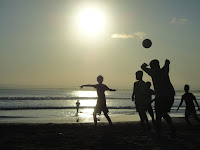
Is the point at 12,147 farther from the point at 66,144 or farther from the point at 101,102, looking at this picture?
the point at 101,102

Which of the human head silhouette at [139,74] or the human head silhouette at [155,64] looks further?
the human head silhouette at [139,74]

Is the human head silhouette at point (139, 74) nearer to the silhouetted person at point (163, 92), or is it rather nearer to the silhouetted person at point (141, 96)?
the silhouetted person at point (141, 96)

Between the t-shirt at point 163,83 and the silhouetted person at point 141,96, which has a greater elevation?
the t-shirt at point 163,83

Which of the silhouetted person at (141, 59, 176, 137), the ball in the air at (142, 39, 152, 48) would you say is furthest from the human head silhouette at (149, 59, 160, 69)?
the ball in the air at (142, 39, 152, 48)

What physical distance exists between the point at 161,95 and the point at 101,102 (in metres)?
3.58

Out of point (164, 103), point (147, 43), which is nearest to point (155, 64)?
point (164, 103)

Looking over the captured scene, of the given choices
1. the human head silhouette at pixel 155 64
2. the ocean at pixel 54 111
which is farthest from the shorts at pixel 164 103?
the ocean at pixel 54 111

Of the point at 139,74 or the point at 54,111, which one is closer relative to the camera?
the point at 139,74

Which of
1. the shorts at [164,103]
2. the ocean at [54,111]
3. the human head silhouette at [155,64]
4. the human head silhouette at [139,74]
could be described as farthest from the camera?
the ocean at [54,111]

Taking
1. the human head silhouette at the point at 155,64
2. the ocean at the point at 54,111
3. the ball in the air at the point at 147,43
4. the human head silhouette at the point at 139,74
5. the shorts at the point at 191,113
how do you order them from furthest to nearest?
the ocean at the point at 54,111 → the shorts at the point at 191,113 → the human head silhouette at the point at 139,74 → the ball in the air at the point at 147,43 → the human head silhouette at the point at 155,64

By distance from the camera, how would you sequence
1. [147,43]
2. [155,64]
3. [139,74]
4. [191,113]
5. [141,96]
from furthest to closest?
[191,113]
[139,74]
[141,96]
[147,43]
[155,64]

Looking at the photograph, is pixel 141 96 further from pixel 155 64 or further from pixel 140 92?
pixel 155 64

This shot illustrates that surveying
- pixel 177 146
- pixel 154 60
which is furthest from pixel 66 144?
pixel 154 60

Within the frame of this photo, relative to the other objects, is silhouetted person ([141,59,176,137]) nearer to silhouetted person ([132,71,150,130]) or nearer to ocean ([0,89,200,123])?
silhouetted person ([132,71,150,130])
